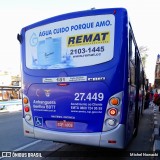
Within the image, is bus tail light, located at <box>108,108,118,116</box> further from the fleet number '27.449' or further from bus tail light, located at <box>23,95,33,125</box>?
bus tail light, located at <box>23,95,33,125</box>

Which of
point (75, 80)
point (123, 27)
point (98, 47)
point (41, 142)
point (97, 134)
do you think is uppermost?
point (123, 27)

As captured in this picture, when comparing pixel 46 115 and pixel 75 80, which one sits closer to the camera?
pixel 75 80

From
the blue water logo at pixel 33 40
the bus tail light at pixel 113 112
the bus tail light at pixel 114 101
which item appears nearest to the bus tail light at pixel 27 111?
the blue water logo at pixel 33 40

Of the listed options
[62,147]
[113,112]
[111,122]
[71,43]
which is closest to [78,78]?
[71,43]

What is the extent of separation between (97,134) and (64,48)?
6.40 ft

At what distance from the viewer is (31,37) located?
247 inches

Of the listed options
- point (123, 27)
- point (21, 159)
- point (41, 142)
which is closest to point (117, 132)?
point (123, 27)

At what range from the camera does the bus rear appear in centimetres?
512

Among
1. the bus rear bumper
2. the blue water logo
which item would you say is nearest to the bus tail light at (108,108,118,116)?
the bus rear bumper

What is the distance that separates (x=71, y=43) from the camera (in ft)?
18.5

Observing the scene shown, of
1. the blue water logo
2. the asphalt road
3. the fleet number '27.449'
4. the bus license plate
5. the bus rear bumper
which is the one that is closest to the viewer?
the bus rear bumper

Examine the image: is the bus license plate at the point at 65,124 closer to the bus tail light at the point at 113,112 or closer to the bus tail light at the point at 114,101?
the bus tail light at the point at 113,112

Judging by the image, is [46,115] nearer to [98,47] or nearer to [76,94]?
[76,94]

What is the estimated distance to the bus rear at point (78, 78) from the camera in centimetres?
512
